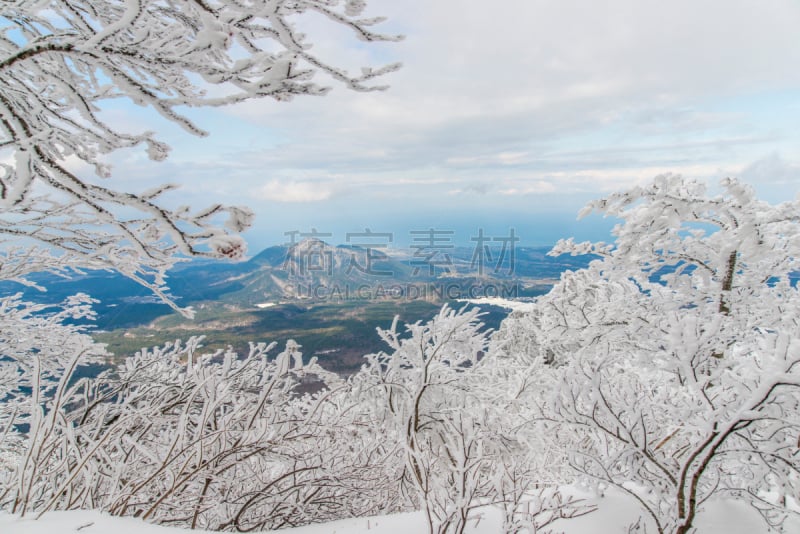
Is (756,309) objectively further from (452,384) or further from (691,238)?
(452,384)

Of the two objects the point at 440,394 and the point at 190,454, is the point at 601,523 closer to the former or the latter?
the point at 440,394

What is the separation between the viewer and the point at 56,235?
8.09ft

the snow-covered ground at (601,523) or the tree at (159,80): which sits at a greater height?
the tree at (159,80)

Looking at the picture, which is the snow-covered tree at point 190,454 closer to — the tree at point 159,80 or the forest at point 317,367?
the forest at point 317,367

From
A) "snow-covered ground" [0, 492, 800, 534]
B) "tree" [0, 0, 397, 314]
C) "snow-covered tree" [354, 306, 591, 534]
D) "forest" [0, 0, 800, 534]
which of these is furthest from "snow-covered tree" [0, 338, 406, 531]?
"tree" [0, 0, 397, 314]

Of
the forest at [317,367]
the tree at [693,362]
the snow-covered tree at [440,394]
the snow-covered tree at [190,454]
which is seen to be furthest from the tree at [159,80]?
the snow-covered tree at [440,394]

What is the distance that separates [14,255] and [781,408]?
25.5ft

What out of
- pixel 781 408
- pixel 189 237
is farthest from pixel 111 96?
pixel 781 408

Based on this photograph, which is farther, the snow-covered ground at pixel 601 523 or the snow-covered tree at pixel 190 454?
the snow-covered ground at pixel 601 523

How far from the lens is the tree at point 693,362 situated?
2445 mm

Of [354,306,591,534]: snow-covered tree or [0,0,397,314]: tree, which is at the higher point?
[0,0,397,314]: tree

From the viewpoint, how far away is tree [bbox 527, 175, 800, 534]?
245cm

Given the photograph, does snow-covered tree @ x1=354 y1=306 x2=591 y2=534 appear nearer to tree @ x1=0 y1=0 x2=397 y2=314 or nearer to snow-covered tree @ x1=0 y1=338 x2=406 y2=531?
snow-covered tree @ x1=0 y1=338 x2=406 y2=531

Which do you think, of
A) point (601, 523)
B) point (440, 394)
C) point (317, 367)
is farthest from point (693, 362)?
point (440, 394)
